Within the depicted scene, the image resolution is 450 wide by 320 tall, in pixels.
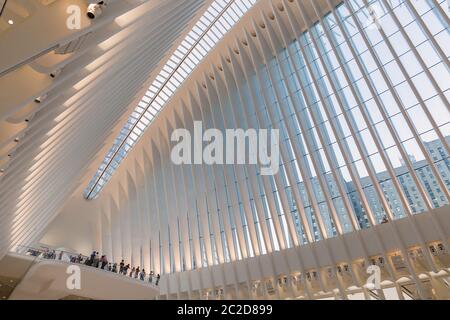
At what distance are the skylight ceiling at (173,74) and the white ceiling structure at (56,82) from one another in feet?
25.7

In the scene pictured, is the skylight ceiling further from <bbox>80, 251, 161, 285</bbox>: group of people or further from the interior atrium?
<bbox>80, 251, 161, 285</bbox>: group of people

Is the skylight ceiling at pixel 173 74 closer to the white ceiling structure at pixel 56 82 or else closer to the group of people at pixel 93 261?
→ the white ceiling structure at pixel 56 82

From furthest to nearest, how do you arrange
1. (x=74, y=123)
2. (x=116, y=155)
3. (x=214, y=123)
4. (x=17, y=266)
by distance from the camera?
1. (x=116, y=155)
2. (x=214, y=123)
3. (x=17, y=266)
4. (x=74, y=123)

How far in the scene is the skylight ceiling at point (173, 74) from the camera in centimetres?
1866

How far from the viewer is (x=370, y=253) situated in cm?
1243

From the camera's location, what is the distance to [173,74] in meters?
21.6

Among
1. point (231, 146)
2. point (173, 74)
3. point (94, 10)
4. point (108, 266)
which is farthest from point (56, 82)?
point (173, 74)

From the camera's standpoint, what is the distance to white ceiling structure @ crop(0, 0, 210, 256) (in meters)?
4.18

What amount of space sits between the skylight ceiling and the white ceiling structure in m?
7.83

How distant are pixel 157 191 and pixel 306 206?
468 inches

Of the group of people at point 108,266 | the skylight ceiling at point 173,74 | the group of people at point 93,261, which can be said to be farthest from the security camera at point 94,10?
the skylight ceiling at point 173,74
